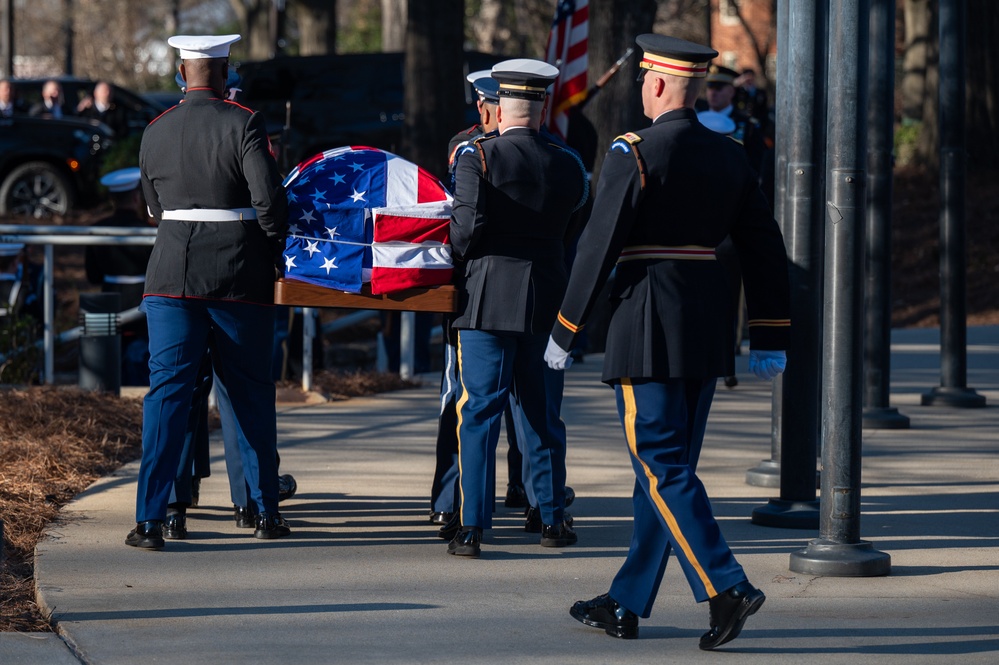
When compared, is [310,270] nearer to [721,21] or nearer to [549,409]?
[549,409]

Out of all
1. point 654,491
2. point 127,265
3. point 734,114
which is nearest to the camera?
point 654,491

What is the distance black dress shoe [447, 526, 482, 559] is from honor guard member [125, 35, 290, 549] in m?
1.14

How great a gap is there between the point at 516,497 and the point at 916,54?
2069 cm

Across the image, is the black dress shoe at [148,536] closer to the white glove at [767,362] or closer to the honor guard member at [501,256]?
the honor guard member at [501,256]

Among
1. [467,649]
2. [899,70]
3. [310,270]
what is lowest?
[467,649]

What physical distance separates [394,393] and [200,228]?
15.7 feet

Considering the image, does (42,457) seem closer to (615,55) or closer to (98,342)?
(98,342)

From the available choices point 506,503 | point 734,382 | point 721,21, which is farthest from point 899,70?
point 506,503

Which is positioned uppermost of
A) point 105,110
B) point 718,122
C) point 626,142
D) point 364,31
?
point 364,31

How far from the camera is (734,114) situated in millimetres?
11273

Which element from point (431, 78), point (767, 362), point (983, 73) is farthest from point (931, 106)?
point (767, 362)

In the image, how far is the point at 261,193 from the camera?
629 cm

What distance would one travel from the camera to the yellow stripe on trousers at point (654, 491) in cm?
492

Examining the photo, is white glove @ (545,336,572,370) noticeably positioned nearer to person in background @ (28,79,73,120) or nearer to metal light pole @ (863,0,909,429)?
metal light pole @ (863,0,909,429)
